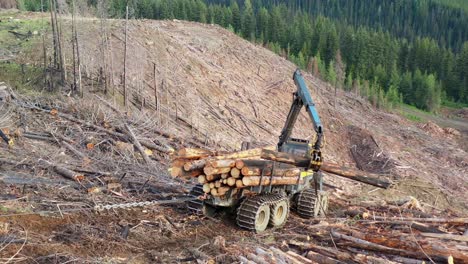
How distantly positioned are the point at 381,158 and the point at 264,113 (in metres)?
7.33

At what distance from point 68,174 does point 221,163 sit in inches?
188

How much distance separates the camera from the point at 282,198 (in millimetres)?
11641

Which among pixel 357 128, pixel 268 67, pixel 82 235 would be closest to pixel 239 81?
pixel 268 67

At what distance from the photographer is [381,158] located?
88.0ft

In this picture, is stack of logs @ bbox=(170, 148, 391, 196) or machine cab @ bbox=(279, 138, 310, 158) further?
machine cab @ bbox=(279, 138, 310, 158)

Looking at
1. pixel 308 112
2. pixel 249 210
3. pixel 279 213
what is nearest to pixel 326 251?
pixel 249 210

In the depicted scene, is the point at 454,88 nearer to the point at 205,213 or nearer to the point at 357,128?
the point at 357,128

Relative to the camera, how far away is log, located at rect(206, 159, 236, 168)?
33.5ft

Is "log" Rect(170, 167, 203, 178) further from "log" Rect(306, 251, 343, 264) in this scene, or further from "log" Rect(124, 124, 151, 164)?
"log" Rect(124, 124, 151, 164)

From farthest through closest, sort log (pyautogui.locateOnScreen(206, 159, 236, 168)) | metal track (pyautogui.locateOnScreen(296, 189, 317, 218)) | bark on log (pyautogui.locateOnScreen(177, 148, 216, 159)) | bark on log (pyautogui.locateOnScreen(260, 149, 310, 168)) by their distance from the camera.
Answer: metal track (pyautogui.locateOnScreen(296, 189, 317, 218)) < bark on log (pyautogui.locateOnScreen(260, 149, 310, 168)) < bark on log (pyautogui.locateOnScreen(177, 148, 216, 159)) < log (pyautogui.locateOnScreen(206, 159, 236, 168))

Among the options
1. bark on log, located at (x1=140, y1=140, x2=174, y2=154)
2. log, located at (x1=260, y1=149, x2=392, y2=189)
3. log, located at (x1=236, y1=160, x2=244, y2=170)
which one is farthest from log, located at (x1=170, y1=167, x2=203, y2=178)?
bark on log, located at (x1=140, y1=140, x2=174, y2=154)

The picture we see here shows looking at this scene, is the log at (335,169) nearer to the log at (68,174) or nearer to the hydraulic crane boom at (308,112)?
the hydraulic crane boom at (308,112)

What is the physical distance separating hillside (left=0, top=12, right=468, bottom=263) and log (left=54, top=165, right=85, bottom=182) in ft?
0.63

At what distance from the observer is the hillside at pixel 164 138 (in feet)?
32.1
